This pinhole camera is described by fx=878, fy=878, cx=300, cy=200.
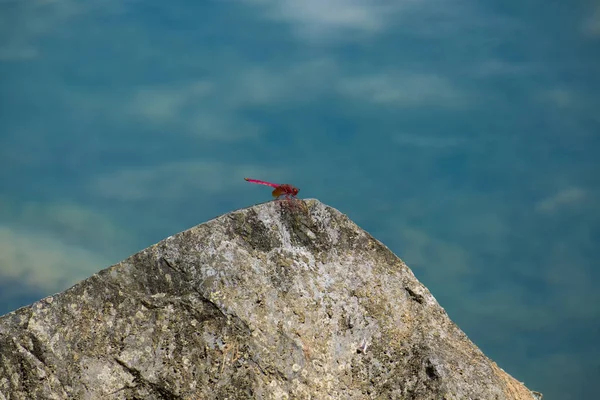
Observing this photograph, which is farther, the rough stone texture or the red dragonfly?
the red dragonfly

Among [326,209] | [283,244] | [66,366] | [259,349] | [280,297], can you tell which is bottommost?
[66,366]

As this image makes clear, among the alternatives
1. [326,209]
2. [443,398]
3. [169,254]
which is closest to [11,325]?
[169,254]

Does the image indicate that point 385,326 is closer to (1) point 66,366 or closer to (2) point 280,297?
(2) point 280,297

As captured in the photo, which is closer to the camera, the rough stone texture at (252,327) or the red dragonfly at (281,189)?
the rough stone texture at (252,327)

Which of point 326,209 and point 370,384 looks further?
point 326,209

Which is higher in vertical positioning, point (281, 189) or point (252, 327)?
point (281, 189)

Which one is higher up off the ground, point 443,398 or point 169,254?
point 169,254

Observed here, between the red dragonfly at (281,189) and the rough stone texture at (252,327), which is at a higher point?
the red dragonfly at (281,189)

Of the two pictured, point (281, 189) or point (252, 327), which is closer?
point (252, 327)
